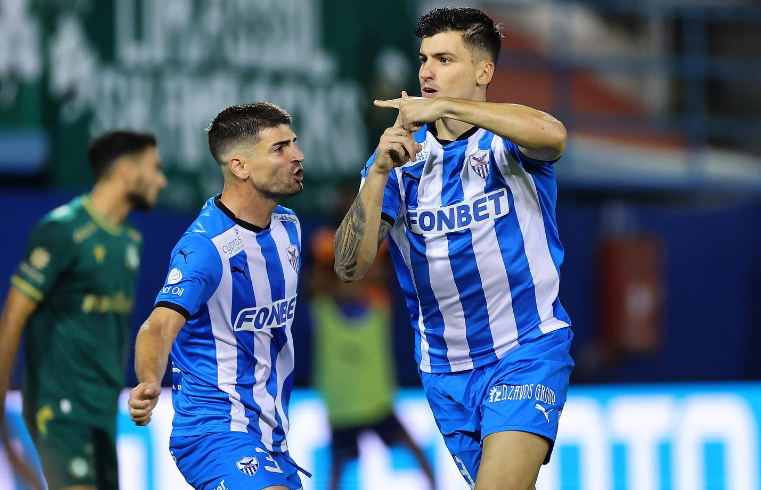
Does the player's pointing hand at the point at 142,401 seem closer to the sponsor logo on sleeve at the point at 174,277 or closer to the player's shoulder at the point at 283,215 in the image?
the sponsor logo on sleeve at the point at 174,277

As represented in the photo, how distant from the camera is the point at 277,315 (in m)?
4.50

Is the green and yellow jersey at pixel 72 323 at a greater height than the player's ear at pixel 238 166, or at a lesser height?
lesser

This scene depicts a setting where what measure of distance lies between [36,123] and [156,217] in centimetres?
130

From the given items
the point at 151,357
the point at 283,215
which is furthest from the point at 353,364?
Result: the point at 151,357

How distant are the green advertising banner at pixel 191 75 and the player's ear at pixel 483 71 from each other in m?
5.69

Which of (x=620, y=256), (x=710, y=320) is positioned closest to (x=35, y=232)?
(x=620, y=256)

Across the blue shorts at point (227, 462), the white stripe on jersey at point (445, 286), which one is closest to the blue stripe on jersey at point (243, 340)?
the blue shorts at point (227, 462)

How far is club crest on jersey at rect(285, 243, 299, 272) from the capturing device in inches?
183

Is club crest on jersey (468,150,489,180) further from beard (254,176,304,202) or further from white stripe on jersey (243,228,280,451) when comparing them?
white stripe on jersey (243,228,280,451)

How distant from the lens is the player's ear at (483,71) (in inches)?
176

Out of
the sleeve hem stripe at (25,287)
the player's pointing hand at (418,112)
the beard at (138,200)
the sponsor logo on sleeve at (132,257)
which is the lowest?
the sleeve hem stripe at (25,287)

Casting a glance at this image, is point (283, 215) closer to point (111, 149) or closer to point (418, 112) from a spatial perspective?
point (418, 112)

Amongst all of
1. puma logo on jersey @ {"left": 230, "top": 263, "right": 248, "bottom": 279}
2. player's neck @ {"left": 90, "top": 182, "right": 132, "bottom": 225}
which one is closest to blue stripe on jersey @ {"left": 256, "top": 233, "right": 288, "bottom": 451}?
puma logo on jersey @ {"left": 230, "top": 263, "right": 248, "bottom": 279}

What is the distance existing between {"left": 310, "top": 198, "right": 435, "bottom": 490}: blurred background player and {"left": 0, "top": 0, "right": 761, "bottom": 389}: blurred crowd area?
0.04 metres
